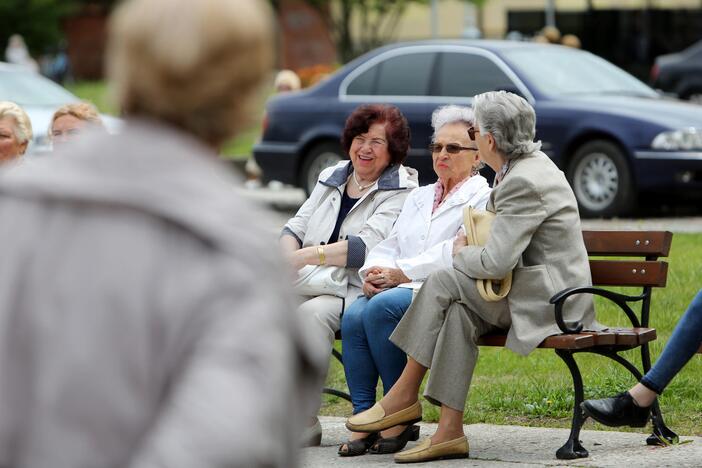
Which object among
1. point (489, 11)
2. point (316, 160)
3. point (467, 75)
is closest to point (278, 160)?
point (316, 160)

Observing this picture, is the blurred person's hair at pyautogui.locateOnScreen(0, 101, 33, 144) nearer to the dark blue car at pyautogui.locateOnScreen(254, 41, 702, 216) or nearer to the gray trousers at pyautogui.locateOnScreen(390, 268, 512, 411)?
the gray trousers at pyautogui.locateOnScreen(390, 268, 512, 411)

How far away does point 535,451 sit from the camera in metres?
5.87

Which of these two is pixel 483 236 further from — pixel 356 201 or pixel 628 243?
pixel 356 201

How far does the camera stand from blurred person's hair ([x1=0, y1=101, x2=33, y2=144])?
686 cm

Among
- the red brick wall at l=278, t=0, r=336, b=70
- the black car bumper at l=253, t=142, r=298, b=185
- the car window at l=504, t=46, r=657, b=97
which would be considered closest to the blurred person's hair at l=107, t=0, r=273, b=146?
the car window at l=504, t=46, r=657, b=97

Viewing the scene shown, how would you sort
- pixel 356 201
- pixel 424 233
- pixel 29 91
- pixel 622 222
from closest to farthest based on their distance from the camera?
pixel 424 233 < pixel 356 201 < pixel 622 222 < pixel 29 91

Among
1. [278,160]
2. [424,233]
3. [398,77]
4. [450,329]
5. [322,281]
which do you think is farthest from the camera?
[278,160]

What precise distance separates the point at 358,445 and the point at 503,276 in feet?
3.16

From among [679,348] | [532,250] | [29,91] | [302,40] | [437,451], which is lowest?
[302,40]

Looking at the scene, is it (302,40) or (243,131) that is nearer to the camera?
(243,131)

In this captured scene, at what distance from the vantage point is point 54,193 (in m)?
2.00

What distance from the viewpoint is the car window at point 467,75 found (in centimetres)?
1373

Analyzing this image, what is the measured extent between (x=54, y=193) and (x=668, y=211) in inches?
497

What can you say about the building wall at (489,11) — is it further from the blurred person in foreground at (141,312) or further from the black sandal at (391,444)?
the blurred person in foreground at (141,312)
